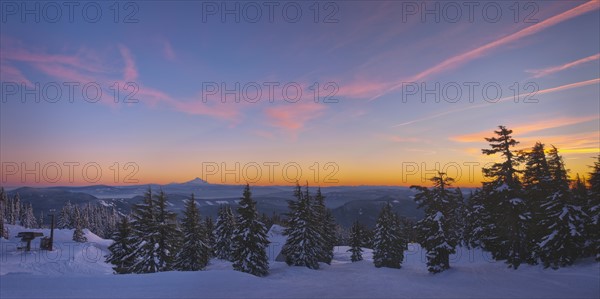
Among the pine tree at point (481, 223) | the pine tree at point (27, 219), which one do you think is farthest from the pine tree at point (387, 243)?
the pine tree at point (27, 219)

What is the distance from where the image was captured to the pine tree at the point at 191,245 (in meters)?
39.2

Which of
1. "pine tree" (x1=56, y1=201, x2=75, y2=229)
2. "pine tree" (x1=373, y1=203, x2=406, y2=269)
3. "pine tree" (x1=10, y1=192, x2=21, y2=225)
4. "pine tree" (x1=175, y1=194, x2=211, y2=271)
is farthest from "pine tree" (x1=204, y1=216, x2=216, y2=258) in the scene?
"pine tree" (x1=10, y1=192, x2=21, y2=225)

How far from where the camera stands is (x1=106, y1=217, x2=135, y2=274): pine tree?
30.7 m

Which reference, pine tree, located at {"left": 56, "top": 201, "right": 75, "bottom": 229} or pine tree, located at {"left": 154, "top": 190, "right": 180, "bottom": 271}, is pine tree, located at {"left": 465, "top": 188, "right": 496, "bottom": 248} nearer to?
pine tree, located at {"left": 154, "top": 190, "right": 180, "bottom": 271}

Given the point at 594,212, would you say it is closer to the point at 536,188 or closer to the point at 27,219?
the point at 536,188

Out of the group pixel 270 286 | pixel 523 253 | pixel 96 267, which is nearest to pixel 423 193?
pixel 523 253

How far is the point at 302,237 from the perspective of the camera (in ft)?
120

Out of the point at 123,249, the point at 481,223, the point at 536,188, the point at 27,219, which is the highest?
the point at 536,188

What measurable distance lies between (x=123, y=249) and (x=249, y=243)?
14525mm

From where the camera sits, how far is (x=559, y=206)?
25328mm

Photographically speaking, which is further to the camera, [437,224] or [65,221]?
[65,221]

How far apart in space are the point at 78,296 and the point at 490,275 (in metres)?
26.5

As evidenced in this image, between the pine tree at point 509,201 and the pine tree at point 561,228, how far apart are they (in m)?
1.54

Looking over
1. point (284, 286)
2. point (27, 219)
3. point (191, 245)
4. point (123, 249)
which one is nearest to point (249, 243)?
point (191, 245)
